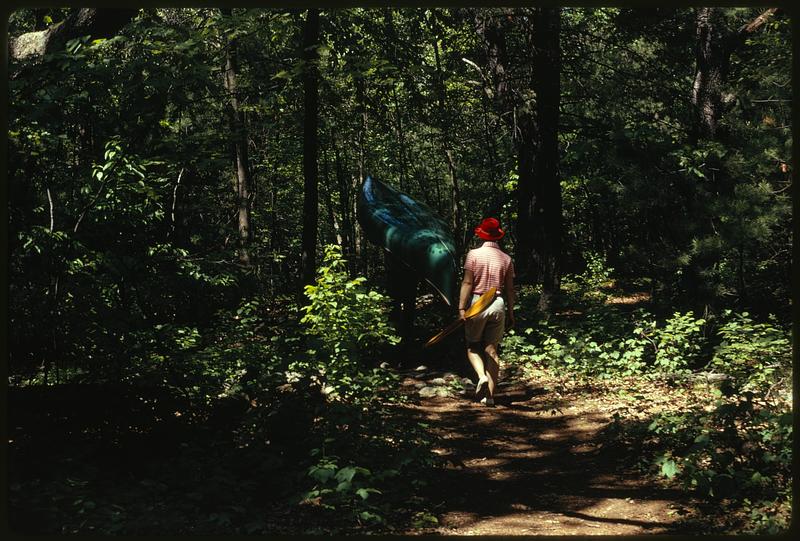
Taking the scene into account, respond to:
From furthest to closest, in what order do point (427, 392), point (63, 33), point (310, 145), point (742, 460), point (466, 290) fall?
1. point (310, 145)
2. point (427, 392)
3. point (466, 290)
4. point (63, 33)
5. point (742, 460)

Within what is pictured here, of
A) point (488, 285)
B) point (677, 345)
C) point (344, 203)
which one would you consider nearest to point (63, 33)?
point (488, 285)

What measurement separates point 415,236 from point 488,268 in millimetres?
3852

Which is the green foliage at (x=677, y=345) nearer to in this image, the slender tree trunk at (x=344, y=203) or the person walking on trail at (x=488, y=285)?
the person walking on trail at (x=488, y=285)

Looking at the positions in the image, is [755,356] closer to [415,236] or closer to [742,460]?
[742,460]

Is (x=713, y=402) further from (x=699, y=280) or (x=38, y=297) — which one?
(x=38, y=297)

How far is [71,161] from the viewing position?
24.0ft

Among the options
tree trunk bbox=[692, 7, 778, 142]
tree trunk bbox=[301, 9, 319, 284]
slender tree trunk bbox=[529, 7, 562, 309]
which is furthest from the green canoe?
tree trunk bbox=[692, 7, 778, 142]

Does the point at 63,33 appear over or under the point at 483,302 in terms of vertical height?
over

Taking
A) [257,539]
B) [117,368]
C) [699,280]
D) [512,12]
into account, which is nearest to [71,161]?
[117,368]

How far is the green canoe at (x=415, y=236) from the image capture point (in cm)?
1171

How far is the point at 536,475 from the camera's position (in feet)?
20.5

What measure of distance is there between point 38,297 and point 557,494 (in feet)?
15.3

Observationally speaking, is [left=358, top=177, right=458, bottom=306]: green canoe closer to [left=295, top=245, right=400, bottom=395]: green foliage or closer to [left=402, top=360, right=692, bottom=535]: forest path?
[left=295, top=245, right=400, bottom=395]: green foliage

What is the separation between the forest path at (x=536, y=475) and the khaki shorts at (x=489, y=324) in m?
0.92
